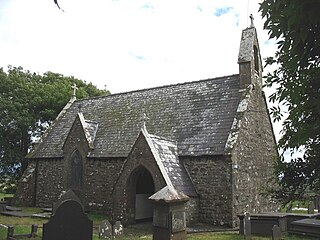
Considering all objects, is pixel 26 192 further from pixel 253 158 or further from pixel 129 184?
pixel 253 158

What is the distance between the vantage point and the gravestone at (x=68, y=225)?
8.27 metres

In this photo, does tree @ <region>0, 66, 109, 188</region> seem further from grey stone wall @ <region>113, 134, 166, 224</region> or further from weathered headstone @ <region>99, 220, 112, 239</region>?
weathered headstone @ <region>99, 220, 112, 239</region>

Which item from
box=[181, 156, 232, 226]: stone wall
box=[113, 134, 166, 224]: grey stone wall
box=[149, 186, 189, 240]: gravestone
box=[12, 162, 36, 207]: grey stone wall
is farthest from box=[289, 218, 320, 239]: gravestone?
box=[12, 162, 36, 207]: grey stone wall

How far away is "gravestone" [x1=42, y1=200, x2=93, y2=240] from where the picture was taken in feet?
27.1

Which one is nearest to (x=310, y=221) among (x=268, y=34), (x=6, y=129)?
(x=268, y=34)

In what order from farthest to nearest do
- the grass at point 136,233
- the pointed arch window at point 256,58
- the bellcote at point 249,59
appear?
the pointed arch window at point 256,58 → the bellcote at point 249,59 → the grass at point 136,233

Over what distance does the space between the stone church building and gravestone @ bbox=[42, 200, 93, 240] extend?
21.6 feet

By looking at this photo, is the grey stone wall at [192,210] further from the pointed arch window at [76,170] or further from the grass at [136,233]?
A: the pointed arch window at [76,170]

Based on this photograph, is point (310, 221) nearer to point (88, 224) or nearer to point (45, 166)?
point (88, 224)

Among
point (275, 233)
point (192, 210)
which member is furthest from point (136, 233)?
point (275, 233)

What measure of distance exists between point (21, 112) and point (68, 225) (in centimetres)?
2584

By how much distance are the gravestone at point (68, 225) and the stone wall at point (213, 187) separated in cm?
827

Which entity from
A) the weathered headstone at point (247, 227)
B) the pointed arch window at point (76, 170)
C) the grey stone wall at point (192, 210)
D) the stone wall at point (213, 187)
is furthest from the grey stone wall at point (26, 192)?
the weathered headstone at point (247, 227)

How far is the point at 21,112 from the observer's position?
1245 inches
